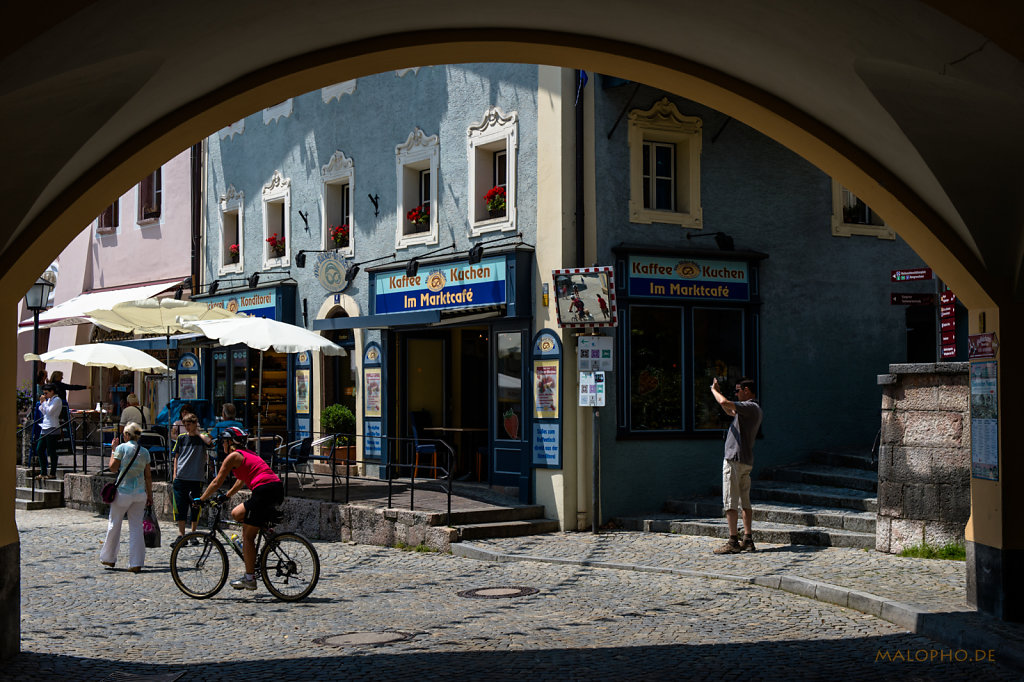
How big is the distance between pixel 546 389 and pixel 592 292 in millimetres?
1534

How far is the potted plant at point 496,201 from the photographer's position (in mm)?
16188

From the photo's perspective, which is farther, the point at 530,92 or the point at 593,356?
the point at 530,92

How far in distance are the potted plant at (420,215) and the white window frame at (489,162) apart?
115 centimetres

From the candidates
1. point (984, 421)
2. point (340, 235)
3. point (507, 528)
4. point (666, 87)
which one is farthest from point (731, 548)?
point (340, 235)

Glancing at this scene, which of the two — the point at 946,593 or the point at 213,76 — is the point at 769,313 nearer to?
the point at 946,593

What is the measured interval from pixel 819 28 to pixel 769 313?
9847 mm

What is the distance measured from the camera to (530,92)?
1568 cm

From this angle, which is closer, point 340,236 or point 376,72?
point 376,72

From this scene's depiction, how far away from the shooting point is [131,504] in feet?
40.6

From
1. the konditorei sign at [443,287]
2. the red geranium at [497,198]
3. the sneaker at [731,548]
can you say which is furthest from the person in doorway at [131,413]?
the sneaker at [731,548]

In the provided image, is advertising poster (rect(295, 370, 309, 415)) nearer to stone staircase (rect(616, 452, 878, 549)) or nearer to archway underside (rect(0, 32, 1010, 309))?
stone staircase (rect(616, 452, 878, 549))

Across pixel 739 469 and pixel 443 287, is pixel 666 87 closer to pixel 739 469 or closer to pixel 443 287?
pixel 739 469

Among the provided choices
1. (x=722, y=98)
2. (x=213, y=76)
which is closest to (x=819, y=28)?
(x=722, y=98)

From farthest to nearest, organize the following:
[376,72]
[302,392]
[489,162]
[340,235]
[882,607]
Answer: [302,392] → [340,235] → [489,162] → [882,607] → [376,72]
